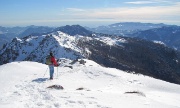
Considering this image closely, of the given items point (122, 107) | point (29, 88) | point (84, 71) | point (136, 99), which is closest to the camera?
point (122, 107)

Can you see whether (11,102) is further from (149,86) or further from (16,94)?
(149,86)

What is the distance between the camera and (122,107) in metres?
16.1

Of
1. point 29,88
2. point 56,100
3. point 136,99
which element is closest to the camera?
point 56,100

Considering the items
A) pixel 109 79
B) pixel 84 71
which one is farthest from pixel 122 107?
pixel 84 71

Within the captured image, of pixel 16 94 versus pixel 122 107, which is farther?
pixel 16 94

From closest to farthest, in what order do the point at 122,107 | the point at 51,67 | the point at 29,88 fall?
the point at 122,107 → the point at 29,88 → the point at 51,67

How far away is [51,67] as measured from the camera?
1133 inches

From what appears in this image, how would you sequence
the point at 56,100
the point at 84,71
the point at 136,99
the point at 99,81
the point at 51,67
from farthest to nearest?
1. the point at 84,71
2. the point at 99,81
3. the point at 51,67
4. the point at 136,99
5. the point at 56,100

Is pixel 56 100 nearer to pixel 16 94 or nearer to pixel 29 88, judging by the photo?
pixel 16 94

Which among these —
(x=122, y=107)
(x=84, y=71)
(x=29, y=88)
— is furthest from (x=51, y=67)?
(x=122, y=107)

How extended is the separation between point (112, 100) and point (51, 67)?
12.6m

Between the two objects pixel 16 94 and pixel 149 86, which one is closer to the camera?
pixel 16 94

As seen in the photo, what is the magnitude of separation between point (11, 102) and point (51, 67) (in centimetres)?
1193

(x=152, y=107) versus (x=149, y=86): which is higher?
(x=152, y=107)
